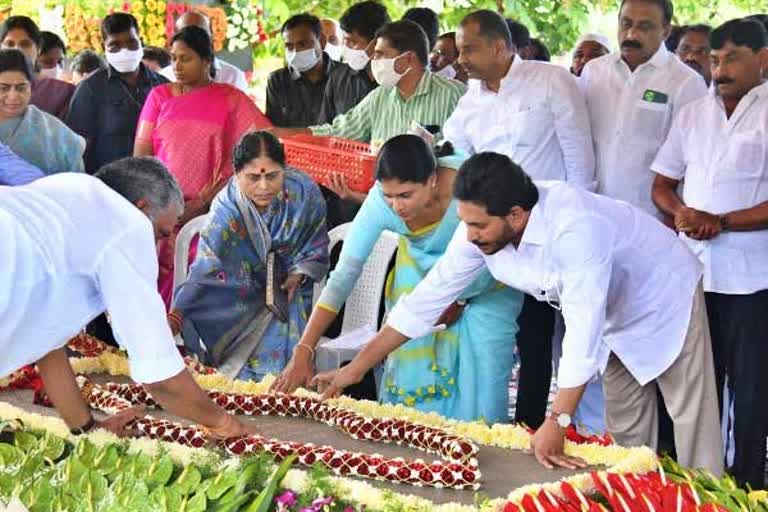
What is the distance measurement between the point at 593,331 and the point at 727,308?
118 cm

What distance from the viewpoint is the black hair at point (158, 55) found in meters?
7.85

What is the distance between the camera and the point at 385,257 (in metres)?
4.83

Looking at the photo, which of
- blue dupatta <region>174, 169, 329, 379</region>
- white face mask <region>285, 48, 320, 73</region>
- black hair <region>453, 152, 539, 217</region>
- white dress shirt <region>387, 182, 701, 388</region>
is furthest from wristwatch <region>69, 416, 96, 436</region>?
white face mask <region>285, 48, 320, 73</region>

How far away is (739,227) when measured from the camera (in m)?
4.30

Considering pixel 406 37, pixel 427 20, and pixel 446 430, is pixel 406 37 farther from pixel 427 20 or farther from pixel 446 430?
pixel 446 430

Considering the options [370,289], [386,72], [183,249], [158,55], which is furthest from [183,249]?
[158,55]

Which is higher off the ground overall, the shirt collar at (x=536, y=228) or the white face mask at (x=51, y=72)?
the shirt collar at (x=536, y=228)

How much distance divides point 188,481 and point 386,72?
105 inches

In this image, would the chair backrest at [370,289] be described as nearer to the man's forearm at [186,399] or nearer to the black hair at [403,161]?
the black hair at [403,161]

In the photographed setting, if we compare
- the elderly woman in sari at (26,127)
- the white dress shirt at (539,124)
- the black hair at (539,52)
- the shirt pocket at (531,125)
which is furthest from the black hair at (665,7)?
the elderly woman in sari at (26,127)

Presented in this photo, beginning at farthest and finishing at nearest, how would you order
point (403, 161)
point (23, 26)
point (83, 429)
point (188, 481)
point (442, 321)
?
point (23, 26), point (442, 321), point (403, 161), point (83, 429), point (188, 481)

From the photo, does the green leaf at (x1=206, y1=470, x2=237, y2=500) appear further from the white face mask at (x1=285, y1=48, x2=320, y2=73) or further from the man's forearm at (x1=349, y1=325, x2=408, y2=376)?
the white face mask at (x1=285, y1=48, x2=320, y2=73)

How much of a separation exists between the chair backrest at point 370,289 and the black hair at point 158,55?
3378 mm

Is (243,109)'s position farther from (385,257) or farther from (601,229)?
(601,229)
